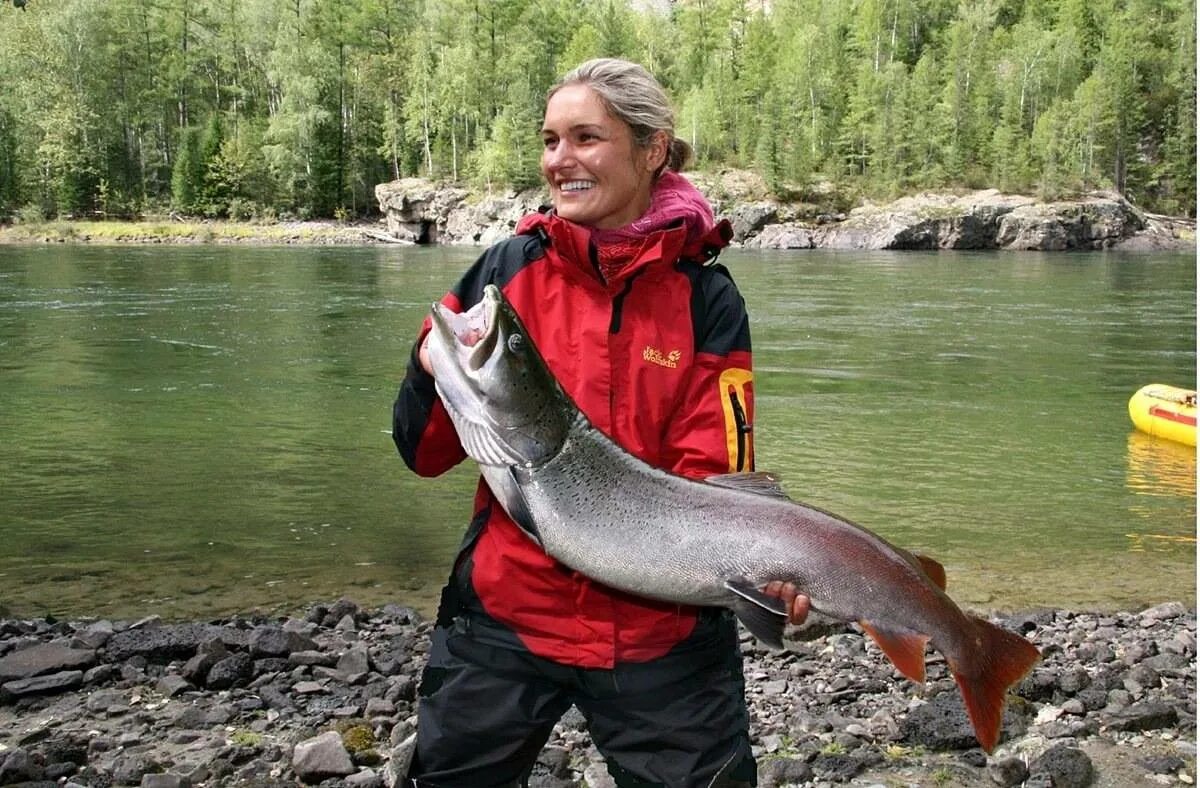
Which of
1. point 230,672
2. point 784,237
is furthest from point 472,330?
point 784,237

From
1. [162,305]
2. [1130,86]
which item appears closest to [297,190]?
[162,305]

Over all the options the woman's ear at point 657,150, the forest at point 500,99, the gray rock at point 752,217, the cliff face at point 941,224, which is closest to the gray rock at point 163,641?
the woman's ear at point 657,150

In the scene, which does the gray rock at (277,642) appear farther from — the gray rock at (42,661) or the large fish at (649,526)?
the large fish at (649,526)

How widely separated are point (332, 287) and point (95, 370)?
17.1 meters

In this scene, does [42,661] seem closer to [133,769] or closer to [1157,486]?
[133,769]

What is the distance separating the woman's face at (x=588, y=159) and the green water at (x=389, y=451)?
5.12 m

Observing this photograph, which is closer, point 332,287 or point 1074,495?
point 1074,495

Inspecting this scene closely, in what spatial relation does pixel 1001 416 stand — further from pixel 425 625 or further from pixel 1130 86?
pixel 1130 86

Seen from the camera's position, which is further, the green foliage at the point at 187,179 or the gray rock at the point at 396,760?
the green foliage at the point at 187,179

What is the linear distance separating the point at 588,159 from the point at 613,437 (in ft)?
2.45

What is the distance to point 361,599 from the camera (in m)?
7.54

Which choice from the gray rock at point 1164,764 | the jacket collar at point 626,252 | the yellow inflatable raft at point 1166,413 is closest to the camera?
the jacket collar at point 626,252

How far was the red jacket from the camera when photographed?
2.76 m

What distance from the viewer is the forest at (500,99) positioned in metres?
77.0
